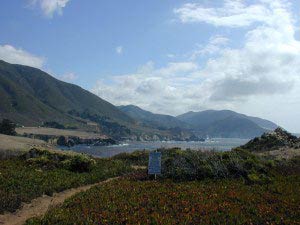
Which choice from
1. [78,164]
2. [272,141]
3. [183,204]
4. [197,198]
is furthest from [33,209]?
[272,141]

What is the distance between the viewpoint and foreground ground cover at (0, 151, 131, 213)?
62.4 ft

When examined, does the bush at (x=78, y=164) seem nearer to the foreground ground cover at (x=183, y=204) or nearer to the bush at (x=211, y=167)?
the bush at (x=211, y=167)

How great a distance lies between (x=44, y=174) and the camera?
2408 cm

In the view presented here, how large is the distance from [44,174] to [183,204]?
11003 millimetres

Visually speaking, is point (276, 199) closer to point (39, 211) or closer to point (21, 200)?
point (39, 211)

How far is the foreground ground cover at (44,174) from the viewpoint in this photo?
1901 centimetres

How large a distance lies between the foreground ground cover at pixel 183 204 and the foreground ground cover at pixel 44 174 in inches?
100

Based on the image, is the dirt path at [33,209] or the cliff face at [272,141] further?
the cliff face at [272,141]

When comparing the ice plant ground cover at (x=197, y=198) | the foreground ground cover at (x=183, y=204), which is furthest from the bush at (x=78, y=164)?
the foreground ground cover at (x=183, y=204)

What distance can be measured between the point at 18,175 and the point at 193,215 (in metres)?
12.1

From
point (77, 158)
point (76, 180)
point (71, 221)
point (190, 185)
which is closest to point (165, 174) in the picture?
point (190, 185)

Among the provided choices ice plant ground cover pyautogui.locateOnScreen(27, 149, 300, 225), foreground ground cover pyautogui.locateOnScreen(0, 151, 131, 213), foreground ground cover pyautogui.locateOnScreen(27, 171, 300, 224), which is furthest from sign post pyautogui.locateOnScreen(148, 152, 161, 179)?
foreground ground cover pyautogui.locateOnScreen(0, 151, 131, 213)

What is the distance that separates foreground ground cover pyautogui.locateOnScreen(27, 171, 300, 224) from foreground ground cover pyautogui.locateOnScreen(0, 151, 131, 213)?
100 inches

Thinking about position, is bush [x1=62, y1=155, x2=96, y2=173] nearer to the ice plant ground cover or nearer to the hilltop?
Result: the ice plant ground cover
